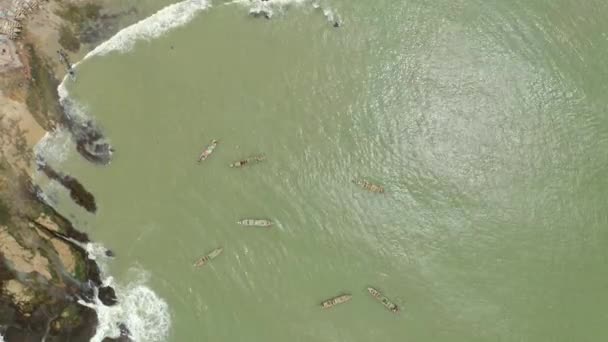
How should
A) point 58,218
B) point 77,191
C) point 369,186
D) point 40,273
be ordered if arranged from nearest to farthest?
point 40,273 < point 58,218 < point 77,191 < point 369,186

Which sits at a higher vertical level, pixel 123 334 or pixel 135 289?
pixel 135 289

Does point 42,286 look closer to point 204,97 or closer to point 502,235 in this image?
point 204,97

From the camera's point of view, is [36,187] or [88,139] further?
[88,139]

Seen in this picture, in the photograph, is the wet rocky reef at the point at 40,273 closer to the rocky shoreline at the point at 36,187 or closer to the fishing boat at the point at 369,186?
the rocky shoreline at the point at 36,187

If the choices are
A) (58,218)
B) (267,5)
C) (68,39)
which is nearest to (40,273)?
(58,218)

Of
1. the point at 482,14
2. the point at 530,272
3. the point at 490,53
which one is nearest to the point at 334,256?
the point at 530,272

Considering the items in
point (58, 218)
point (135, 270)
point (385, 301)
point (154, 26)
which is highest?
point (154, 26)

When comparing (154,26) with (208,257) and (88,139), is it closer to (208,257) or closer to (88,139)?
(88,139)

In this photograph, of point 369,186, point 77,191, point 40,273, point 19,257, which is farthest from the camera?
point 369,186
